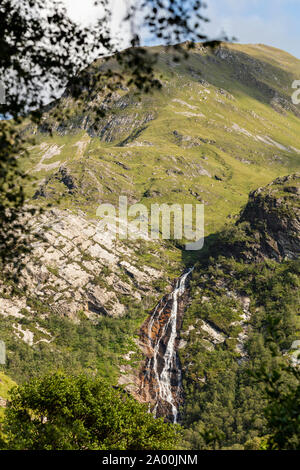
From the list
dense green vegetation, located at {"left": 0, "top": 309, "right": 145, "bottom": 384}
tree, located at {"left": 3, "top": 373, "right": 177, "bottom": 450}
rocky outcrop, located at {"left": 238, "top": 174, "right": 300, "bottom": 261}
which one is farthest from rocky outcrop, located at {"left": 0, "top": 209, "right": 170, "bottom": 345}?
tree, located at {"left": 3, "top": 373, "right": 177, "bottom": 450}

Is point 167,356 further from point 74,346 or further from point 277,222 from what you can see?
point 277,222

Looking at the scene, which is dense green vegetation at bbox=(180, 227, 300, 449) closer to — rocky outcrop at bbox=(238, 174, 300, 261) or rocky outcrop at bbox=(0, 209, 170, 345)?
rocky outcrop at bbox=(238, 174, 300, 261)

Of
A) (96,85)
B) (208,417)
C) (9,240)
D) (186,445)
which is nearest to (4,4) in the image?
(96,85)

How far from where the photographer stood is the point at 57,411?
33.2m

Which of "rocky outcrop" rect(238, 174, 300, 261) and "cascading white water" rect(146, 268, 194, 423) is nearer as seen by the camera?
"cascading white water" rect(146, 268, 194, 423)

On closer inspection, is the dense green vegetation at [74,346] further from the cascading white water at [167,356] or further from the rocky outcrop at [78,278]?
the cascading white water at [167,356]

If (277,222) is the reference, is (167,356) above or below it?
below

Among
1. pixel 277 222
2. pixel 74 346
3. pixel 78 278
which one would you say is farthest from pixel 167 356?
pixel 277 222

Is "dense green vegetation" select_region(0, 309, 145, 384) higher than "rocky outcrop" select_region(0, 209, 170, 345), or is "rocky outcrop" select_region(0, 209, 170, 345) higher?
"rocky outcrop" select_region(0, 209, 170, 345)

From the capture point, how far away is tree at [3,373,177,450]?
29.8m

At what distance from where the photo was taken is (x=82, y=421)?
32.2 m

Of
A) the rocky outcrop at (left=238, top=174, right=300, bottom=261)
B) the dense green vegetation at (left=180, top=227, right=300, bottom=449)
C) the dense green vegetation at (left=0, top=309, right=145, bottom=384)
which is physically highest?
the rocky outcrop at (left=238, top=174, right=300, bottom=261)

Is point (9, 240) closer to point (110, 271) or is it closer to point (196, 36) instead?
point (196, 36)

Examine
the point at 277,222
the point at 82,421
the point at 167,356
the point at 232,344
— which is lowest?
the point at 167,356
